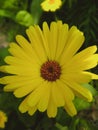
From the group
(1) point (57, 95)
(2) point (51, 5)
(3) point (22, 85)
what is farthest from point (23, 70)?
(2) point (51, 5)

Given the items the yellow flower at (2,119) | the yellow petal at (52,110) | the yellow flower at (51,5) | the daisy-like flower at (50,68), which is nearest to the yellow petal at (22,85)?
the daisy-like flower at (50,68)

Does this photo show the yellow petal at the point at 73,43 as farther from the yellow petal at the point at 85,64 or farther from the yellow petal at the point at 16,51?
the yellow petal at the point at 16,51

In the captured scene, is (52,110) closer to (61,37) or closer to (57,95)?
(57,95)

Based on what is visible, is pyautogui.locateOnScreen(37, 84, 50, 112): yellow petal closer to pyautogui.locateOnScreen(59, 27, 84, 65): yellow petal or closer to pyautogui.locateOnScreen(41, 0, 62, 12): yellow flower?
pyautogui.locateOnScreen(59, 27, 84, 65): yellow petal

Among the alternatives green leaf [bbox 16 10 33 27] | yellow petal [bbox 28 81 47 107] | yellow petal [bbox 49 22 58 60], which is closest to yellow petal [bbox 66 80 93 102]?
yellow petal [bbox 28 81 47 107]

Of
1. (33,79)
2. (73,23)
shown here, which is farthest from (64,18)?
(33,79)

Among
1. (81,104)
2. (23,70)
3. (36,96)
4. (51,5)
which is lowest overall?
(81,104)

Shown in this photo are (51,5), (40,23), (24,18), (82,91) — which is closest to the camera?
(82,91)
